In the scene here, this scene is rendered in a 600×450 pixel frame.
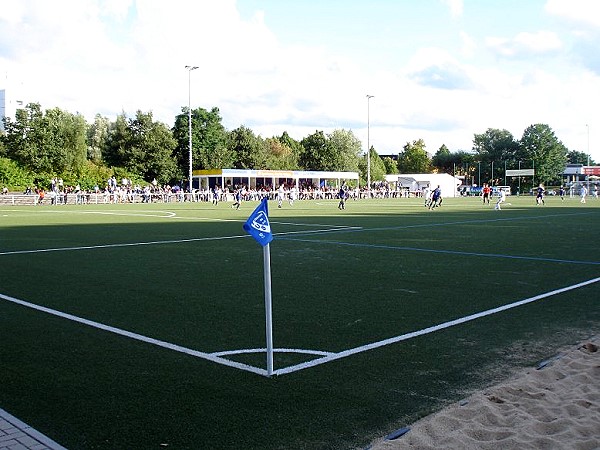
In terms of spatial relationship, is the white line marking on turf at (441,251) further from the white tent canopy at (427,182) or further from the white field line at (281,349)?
the white tent canopy at (427,182)

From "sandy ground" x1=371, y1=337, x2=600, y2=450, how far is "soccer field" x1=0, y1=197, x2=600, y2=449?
240 millimetres


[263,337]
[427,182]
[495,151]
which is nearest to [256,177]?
[427,182]

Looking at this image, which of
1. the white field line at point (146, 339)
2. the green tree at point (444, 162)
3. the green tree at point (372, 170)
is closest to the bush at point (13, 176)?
the white field line at point (146, 339)

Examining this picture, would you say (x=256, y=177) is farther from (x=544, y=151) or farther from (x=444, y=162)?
(x=444, y=162)

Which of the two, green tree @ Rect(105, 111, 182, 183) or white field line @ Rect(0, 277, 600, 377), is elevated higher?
green tree @ Rect(105, 111, 182, 183)

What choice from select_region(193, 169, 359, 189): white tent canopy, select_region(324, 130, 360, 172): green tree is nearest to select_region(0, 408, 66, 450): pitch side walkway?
select_region(193, 169, 359, 189): white tent canopy

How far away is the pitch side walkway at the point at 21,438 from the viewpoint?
14.0 ft

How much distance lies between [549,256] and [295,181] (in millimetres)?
69219

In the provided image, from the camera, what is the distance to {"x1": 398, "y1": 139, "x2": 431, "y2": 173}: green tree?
474ft

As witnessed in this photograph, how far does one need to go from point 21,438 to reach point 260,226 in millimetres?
2594

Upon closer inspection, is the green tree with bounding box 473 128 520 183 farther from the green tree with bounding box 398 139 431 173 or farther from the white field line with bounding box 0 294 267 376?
the white field line with bounding box 0 294 267 376

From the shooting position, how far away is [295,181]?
84000mm

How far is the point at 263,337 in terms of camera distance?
7.42m

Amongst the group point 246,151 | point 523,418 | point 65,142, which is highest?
point 246,151
